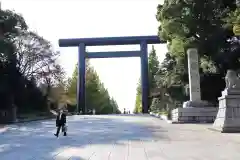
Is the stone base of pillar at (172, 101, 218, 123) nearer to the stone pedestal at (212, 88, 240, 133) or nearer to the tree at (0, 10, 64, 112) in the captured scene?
the stone pedestal at (212, 88, 240, 133)

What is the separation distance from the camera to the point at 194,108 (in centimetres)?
2230

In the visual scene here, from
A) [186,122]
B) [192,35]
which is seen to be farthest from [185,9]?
[186,122]

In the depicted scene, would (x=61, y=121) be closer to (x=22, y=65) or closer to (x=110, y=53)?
(x=22, y=65)

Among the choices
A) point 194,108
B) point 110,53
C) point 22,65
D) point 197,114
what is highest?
point 110,53

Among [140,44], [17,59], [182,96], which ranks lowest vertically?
[182,96]

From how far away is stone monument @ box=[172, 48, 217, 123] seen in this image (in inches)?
873

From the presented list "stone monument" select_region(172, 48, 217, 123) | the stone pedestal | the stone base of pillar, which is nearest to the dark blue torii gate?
"stone monument" select_region(172, 48, 217, 123)

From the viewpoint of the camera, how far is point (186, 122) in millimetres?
21953

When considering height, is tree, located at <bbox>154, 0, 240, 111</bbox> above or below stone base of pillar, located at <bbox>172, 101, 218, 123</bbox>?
above

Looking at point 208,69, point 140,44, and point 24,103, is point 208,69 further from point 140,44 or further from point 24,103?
point 140,44

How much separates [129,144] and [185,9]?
15.8 m

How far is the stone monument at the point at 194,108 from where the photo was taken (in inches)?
873

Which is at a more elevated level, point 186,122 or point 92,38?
point 92,38

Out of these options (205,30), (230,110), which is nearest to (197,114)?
(205,30)
